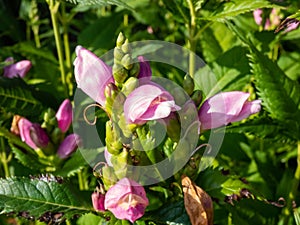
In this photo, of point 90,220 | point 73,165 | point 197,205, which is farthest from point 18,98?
point 197,205

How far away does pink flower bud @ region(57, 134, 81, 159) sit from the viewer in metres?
1.53

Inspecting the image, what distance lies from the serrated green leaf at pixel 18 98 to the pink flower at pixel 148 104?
0.67 m

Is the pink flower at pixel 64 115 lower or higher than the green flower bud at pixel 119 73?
lower

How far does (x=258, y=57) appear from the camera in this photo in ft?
4.73

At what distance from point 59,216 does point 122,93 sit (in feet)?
0.96

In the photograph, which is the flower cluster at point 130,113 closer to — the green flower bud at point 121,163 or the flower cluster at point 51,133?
the green flower bud at point 121,163

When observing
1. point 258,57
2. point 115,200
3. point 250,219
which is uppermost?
point 258,57

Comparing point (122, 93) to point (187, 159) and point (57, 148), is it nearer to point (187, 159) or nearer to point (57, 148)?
point (187, 159)

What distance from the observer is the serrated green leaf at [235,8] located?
57.0 inches

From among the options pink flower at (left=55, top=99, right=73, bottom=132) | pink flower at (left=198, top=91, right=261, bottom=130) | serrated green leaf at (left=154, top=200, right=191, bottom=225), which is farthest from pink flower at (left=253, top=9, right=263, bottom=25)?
serrated green leaf at (left=154, top=200, right=191, bottom=225)

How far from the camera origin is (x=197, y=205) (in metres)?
1.06

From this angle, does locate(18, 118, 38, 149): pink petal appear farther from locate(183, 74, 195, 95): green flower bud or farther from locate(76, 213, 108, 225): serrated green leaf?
locate(183, 74, 195, 95): green flower bud

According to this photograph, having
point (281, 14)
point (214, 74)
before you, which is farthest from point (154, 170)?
point (281, 14)

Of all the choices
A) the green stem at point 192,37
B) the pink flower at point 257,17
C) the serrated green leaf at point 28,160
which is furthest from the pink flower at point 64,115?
the pink flower at point 257,17
